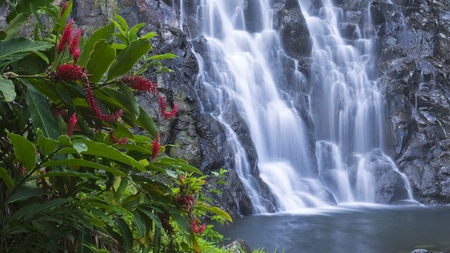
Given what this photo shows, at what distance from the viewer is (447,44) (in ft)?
68.7

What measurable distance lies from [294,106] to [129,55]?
664 inches

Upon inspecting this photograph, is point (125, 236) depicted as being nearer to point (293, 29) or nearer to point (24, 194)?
point (24, 194)

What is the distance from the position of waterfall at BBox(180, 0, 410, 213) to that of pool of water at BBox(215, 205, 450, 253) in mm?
1325

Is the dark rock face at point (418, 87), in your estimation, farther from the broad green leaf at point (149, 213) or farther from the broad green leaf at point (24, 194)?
the broad green leaf at point (24, 194)

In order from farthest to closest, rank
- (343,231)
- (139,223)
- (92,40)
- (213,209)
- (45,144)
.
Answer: (343,231), (213,209), (139,223), (92,40), (45,144)

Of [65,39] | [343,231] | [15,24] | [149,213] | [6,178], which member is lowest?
[343,231]

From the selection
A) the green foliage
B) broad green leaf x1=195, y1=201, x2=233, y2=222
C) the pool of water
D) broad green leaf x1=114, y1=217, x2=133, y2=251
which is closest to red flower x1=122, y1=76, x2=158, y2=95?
the green foliage

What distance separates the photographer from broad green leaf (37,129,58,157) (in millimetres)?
1304

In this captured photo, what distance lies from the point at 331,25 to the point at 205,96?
959 cm

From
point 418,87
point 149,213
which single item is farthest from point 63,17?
point 418,87

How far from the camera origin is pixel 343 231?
1098cm

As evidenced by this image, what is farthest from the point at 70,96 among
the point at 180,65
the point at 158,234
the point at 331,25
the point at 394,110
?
the point at 331,25

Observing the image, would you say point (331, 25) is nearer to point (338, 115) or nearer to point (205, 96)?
point (338, 115)

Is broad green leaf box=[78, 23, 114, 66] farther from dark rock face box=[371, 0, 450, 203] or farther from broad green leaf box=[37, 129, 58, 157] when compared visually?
dark rock face box=[371, 0, 450, 203]
